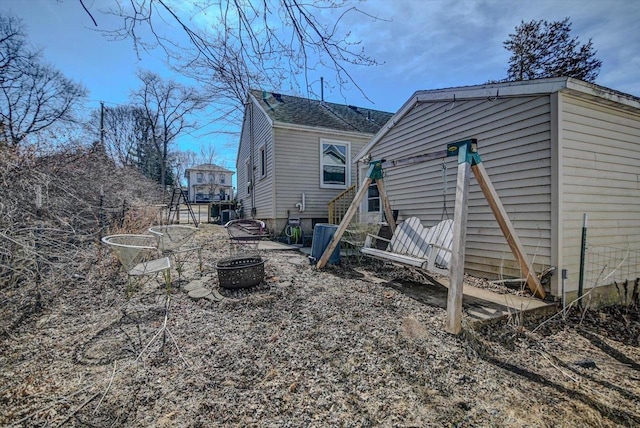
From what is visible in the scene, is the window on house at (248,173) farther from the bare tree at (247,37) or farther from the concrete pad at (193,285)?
the bare tree at (247,37)

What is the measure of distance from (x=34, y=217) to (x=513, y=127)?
6881 mm

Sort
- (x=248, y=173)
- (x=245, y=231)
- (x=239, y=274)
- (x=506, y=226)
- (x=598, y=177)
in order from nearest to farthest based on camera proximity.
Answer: (x=506, y=226) → (x=239, y=274) → (x=598, y=177) → (x=245, y=231) → (x=248, y=173)

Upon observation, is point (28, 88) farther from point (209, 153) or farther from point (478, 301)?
point (209, 153)

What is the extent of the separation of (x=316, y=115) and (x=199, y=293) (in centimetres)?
830

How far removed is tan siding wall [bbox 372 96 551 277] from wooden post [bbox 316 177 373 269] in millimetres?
1686

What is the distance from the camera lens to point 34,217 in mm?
3816

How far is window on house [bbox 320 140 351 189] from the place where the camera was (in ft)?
31.8

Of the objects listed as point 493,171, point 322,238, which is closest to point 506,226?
point 493,171

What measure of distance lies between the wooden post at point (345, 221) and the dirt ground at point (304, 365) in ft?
4.15

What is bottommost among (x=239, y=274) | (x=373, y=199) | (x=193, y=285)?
(x=193, y=285)

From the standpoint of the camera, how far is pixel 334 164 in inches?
390

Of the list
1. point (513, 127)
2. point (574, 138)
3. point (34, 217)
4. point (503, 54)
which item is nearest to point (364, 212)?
point (513, 127)

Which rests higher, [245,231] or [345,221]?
[345,221]

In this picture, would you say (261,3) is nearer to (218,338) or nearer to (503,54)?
(218,338)
